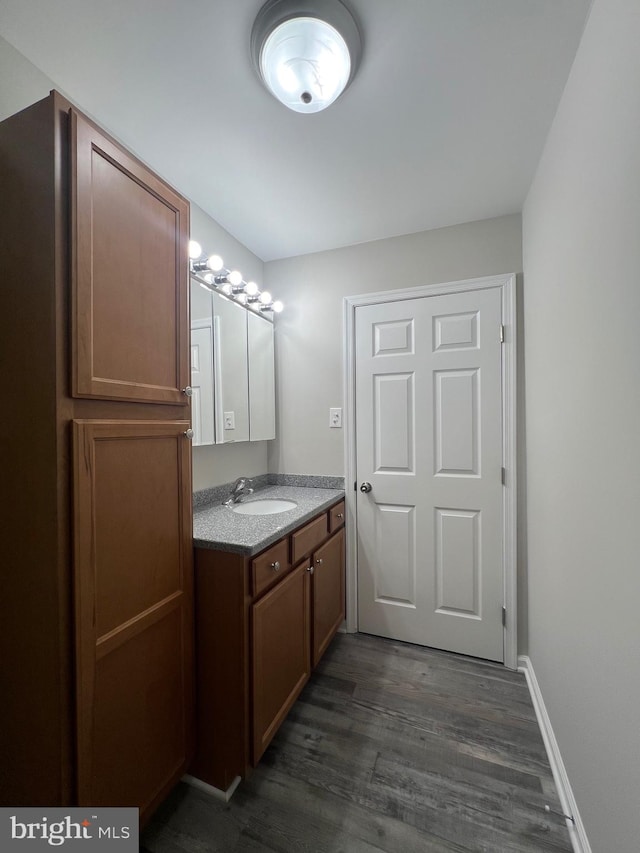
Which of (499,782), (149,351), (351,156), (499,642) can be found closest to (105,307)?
(149,351)

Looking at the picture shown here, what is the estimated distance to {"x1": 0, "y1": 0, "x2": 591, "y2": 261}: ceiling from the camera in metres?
0.94

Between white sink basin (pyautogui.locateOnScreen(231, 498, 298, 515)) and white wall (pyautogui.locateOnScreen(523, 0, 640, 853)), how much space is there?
122 cm

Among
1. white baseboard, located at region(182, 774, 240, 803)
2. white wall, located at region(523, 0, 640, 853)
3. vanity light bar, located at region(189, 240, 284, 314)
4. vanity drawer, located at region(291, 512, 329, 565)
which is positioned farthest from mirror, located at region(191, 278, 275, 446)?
white wall, located at region(523, 0, 640, 853)

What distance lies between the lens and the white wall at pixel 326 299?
1.94m

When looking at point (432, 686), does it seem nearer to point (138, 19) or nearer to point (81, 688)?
point (81, 688)

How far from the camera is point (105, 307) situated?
2.99 ft

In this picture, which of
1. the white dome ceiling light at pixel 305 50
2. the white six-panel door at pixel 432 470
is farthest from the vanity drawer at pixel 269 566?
the white dome ceiling light at pixel 305 50

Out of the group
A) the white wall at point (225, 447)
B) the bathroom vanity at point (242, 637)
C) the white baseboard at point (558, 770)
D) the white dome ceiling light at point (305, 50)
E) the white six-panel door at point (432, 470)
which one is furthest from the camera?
the white six-panel door at point (432, 470)

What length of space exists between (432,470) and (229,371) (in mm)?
1277

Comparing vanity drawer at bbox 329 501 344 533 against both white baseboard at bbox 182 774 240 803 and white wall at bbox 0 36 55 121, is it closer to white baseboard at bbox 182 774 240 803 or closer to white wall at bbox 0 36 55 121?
white baseboard at bbox 182 774 240 803

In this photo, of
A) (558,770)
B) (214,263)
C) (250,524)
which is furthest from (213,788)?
(214,263)

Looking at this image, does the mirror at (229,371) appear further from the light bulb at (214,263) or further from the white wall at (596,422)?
the white wall at (596,422)

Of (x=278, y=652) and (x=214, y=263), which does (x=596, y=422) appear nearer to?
(x=278, y=652)

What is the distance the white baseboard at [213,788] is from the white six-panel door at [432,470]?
1.09 m
